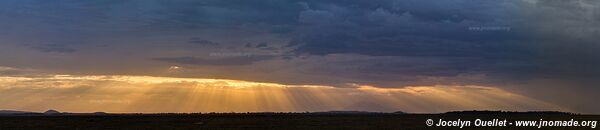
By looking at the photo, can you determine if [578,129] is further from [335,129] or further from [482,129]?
[335,129]

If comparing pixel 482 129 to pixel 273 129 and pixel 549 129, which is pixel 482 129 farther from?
pixel 273 129

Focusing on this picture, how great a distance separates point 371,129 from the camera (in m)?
79.2

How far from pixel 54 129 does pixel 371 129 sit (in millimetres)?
44096

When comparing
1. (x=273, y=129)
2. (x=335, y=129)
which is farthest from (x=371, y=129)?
(x=273, y=129)

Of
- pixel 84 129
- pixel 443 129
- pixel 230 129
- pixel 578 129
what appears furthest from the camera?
pixel 84 129

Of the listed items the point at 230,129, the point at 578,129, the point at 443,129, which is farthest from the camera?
the point at 230,129

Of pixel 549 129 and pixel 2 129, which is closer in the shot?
pixel 549 129

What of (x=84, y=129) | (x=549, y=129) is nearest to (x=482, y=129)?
(x=549, y=129)

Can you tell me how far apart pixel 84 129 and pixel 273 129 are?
2681 cm

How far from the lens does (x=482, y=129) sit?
254 feet

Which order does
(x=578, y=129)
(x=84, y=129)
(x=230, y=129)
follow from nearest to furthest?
(x=578, y=129), (x=230, y=129), (x=84, y=129)

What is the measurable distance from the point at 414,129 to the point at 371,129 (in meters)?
5.14

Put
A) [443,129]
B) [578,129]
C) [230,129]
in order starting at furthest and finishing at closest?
1. [230,129]
2. [443,129]
3. [578,129]

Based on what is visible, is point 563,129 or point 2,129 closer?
point 563,129
